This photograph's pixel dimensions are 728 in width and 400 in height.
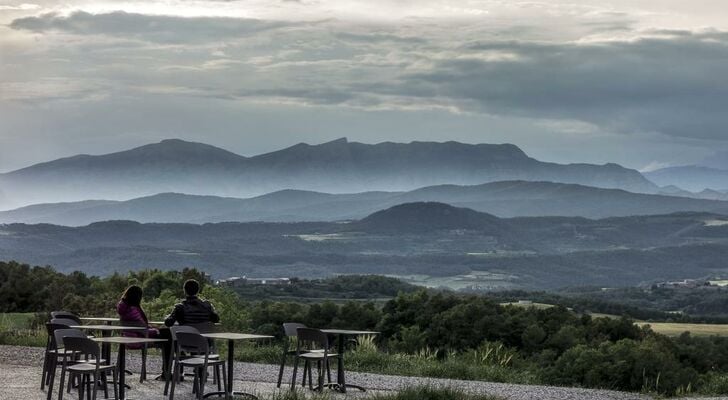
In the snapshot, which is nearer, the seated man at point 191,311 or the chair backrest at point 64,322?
the seated man at point 191,311

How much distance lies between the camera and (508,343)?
1412 inches

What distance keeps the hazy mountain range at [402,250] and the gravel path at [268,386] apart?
106430 millimetres

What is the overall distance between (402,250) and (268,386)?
566 ft

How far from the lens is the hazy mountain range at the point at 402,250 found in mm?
137625

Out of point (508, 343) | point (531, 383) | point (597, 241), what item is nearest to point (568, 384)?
point (531, 383)

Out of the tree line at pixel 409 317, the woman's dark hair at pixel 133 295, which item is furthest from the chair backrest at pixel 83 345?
the tree line at pixel 409 317

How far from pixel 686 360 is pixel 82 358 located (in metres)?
20.6

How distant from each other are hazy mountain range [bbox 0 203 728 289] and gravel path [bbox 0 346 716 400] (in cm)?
10643

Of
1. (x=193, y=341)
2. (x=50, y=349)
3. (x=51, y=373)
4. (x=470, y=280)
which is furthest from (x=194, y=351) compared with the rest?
(x=470, y=280)

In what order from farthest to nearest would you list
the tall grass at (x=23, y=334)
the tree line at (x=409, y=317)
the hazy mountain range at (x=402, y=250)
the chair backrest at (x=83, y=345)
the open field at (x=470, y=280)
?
the open field at (x=470, y=280) < the hazy mountain range at (x=402, y=250) < the tree line at (x=409, y=317) < the tall grass at (x=23, y=334) < the chair backrest at (x=83, y=345)

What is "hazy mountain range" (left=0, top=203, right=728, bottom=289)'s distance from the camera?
13762 centimetres

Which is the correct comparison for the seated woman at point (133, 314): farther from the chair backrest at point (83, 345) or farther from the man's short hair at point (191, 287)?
the chair backrest at point (83, 345)

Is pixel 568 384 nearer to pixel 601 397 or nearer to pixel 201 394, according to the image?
pixel 601 397

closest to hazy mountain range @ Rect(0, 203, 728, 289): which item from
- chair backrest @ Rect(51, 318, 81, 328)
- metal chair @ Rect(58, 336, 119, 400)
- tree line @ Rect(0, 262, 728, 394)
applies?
tree line @ Rect(0, 262, 728, 394)
